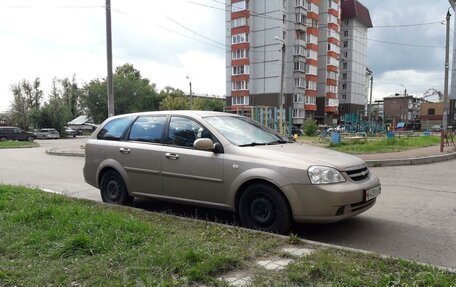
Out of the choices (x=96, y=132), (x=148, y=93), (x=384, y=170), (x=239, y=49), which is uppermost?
(x=239, y=49)

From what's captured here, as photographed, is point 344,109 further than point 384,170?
Yes

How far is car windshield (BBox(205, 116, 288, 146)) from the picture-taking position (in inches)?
219

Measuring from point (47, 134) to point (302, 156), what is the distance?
4927 cm

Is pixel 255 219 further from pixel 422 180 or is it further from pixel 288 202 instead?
pixel 422 180

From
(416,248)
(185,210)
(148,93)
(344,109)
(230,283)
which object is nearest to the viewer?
(230,283)

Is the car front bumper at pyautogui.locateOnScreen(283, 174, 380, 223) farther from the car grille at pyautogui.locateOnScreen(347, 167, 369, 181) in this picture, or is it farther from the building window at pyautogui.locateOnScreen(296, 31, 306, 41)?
the building window at pyautogui.locateOnScreen(296, 31, 306, 41)

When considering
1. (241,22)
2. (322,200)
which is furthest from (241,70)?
(322,200)

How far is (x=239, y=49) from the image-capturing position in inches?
2349

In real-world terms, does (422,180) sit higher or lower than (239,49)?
lower

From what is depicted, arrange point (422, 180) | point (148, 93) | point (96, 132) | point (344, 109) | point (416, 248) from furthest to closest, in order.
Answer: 1. point (344, 109)
2. point (148, 93)
3. point (422, 180)
4. point (96, 132)
5. point (416, 248)

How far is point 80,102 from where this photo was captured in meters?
69.1

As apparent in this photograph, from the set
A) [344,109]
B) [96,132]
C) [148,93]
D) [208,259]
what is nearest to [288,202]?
[208,259]

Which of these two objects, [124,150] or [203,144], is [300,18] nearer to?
[124,150]

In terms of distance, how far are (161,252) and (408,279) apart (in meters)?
2.16
